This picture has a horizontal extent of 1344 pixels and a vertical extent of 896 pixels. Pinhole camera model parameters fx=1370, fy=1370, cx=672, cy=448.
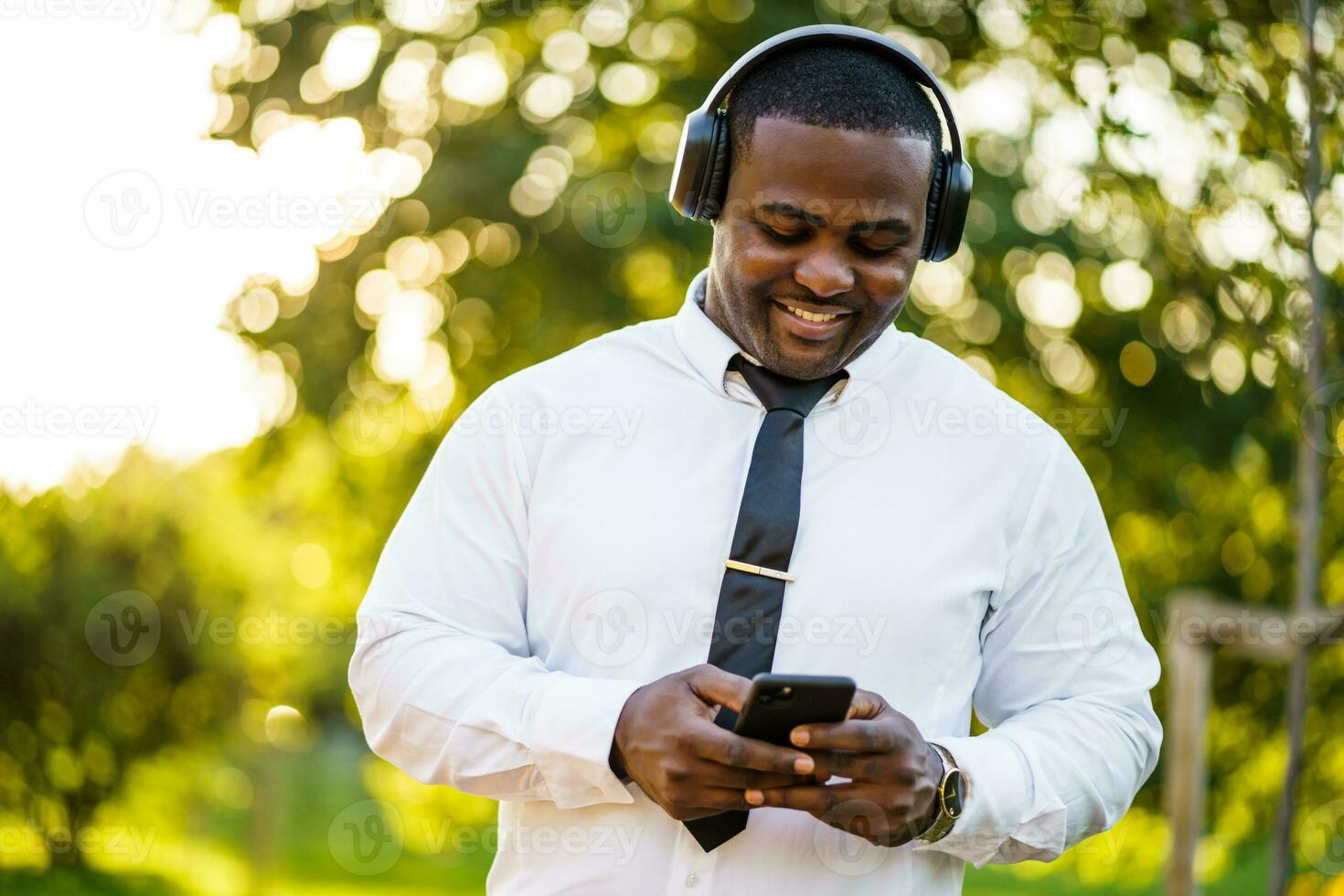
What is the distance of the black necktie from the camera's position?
217 cm

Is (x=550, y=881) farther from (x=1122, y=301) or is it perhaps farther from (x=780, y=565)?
(x=1122, y=301)

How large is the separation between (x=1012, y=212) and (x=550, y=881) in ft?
18.5

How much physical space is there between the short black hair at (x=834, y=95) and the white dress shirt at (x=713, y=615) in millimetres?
418

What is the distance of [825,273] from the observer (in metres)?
2.29

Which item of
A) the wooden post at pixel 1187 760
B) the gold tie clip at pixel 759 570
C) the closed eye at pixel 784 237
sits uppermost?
the closed eye at pixel 784 237

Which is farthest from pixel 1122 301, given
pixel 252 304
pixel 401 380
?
pixel 252 304

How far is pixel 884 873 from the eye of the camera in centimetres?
220

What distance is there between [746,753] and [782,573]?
0.41 m

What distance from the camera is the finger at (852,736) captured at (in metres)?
1.88

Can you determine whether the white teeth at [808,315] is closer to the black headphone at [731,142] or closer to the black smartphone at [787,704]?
the black headphone at [731,142]
